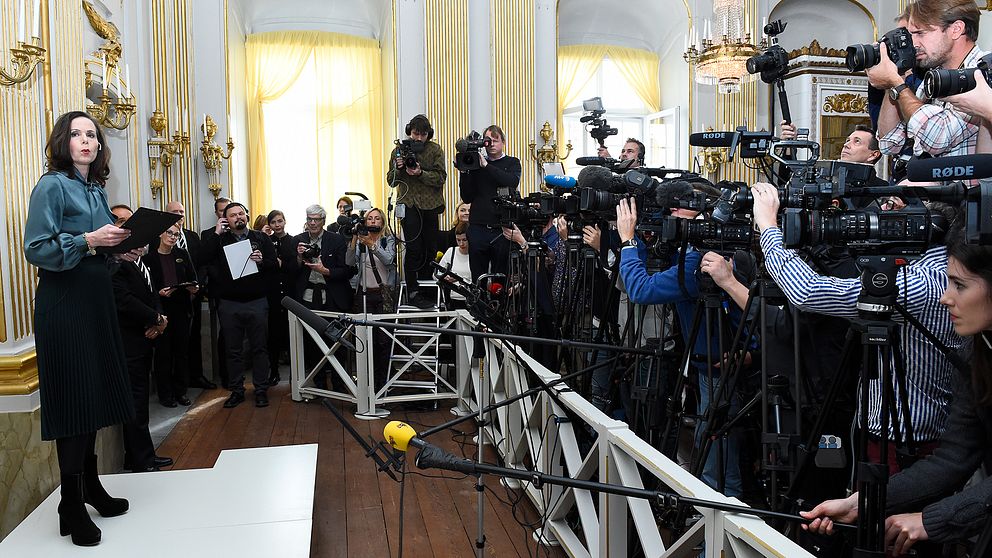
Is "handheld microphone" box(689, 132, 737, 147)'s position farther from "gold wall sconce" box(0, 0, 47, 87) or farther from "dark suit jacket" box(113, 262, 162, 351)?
"dark suit jacket" box(113, 262, 162, 351)

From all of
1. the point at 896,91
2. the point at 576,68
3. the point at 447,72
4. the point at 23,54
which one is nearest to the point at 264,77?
the point at 447,72

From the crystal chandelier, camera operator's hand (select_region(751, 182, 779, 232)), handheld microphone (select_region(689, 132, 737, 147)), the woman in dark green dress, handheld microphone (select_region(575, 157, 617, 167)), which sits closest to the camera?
camera operator's hand (select_region(751, 182, 779, 232))

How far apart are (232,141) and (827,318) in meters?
6.68

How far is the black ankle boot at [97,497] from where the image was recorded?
295cm

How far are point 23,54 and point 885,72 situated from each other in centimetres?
291

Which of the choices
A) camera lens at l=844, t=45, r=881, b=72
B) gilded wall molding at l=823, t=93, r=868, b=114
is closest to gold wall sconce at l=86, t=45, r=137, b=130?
camera lens at l=844, t=45, r=881, b=72

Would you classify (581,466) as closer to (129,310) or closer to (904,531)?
(904,531)

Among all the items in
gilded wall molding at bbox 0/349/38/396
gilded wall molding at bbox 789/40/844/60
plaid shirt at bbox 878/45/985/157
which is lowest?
gilded wall molding at bbox 0/349/38/396

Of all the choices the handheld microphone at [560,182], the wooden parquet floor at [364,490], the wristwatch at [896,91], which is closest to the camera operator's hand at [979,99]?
the wristwatch at [896,91]

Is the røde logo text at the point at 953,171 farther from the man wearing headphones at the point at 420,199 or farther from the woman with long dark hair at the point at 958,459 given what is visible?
the man wearing headphones at the point at 420,199

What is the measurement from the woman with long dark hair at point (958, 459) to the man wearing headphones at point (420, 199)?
459cm

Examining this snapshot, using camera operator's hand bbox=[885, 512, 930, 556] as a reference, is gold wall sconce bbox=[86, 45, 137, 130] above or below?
above

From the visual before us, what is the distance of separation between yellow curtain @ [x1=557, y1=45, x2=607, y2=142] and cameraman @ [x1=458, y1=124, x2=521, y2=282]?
4.73 meters

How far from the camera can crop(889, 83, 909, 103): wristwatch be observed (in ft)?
7.95
